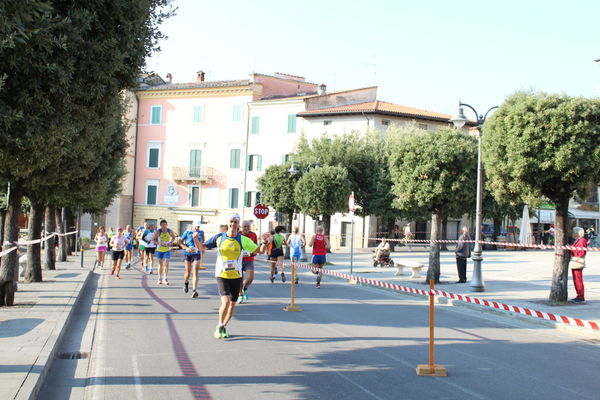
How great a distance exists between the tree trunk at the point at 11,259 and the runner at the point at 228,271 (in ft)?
17.4

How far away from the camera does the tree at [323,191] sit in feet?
113

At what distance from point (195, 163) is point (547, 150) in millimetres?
46930

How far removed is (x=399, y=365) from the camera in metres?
8.38

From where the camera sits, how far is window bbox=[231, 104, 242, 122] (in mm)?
56272

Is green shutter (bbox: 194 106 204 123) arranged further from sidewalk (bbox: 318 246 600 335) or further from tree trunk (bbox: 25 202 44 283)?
tree trunk (bbox: 25 202 44 283)

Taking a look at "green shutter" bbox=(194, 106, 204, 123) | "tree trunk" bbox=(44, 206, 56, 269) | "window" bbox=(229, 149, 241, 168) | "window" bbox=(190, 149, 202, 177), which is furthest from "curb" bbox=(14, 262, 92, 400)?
"green shutter" bbox=(194, 106, 204, 123)

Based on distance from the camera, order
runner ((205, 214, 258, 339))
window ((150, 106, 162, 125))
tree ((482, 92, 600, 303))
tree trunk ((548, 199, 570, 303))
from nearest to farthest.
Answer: runner ((205, 214, 258, 339)), tree ((482, 92, 600, 303)), tree trunk ((548, 199, 570, 303)), window ((150, 106, 162, 125))

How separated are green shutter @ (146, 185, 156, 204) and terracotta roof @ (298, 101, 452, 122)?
1668 cm

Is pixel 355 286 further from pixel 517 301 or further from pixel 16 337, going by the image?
pixel 16 337

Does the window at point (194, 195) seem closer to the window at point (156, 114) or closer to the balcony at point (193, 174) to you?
the balcony at point (193, 174)

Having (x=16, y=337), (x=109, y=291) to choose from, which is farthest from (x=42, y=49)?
(x=109, y=291)

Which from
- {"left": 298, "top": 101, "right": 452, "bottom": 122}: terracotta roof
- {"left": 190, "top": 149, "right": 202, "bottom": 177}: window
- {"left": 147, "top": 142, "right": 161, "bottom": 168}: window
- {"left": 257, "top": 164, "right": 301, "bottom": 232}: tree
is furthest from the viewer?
{"left": 147, "top": 142, "right": 161, "bottom": 168}: window

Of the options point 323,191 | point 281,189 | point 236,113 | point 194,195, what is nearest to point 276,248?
point 323,191

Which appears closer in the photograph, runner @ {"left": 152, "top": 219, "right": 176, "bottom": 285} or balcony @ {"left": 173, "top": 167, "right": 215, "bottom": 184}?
runner @ {"left": 152, "top": 219, "right": 176, "bottom": 285}
